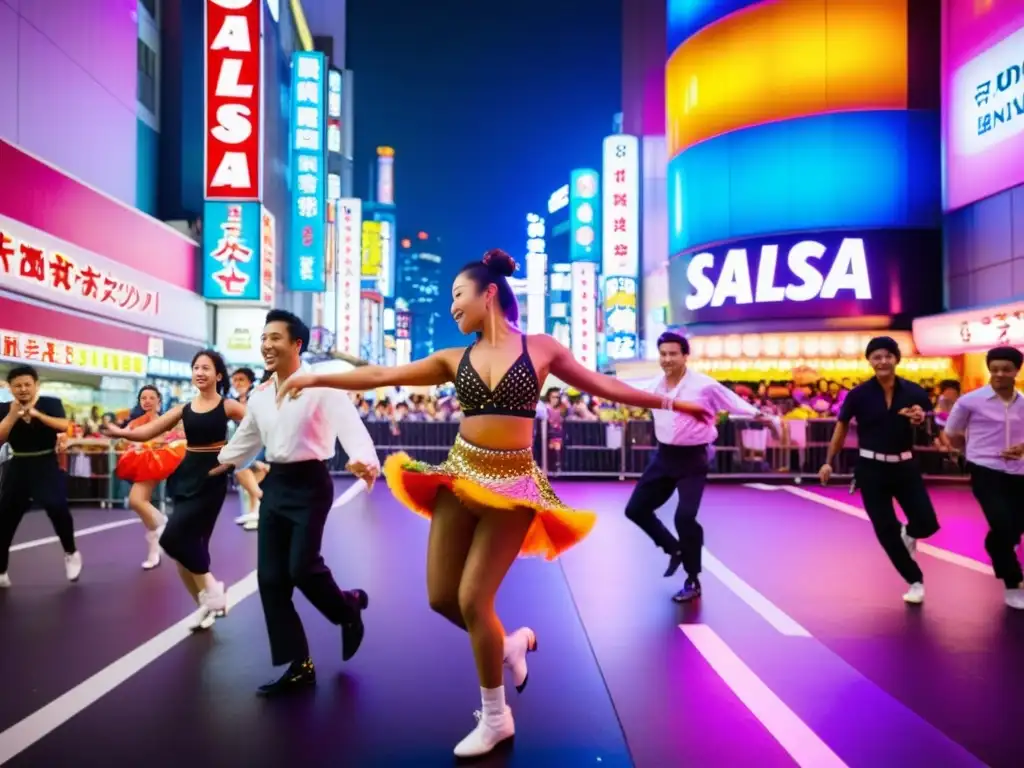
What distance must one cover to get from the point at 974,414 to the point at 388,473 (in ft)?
15.5

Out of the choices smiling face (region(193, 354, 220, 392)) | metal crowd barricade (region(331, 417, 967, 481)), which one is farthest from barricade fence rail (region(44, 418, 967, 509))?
smiling face (region(193, 354, 220, 392))

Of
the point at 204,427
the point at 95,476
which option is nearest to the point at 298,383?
the point at 204,427

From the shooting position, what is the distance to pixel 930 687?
4.38 meters

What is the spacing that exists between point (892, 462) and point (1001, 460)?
0.77 metres

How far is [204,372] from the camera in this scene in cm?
562

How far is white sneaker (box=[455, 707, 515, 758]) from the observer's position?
11.4 ft

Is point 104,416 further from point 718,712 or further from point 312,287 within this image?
point 312,287

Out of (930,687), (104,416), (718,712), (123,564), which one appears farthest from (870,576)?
(104,416)

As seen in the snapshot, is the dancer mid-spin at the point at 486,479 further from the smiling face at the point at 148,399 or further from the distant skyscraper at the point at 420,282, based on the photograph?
the distant skyscraper at the point at 420,282

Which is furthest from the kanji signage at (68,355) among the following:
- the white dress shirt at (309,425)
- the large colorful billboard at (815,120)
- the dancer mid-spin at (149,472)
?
the large colorful billboard at (815,120)

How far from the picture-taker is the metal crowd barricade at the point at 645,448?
52.7ft

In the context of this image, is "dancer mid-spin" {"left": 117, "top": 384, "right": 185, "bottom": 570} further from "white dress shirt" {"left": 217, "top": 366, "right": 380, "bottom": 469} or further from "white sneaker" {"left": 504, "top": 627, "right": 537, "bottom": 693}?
"white sneaker" {"left": 504, "top": 627, "right": 537, "bottom": 693}

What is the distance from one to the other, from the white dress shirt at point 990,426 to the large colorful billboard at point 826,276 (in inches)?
631

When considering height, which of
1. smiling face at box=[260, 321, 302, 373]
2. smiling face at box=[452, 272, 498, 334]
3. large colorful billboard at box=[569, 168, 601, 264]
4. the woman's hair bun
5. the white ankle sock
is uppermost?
large colorful billboard at box=[569, 168, 601, 264]
